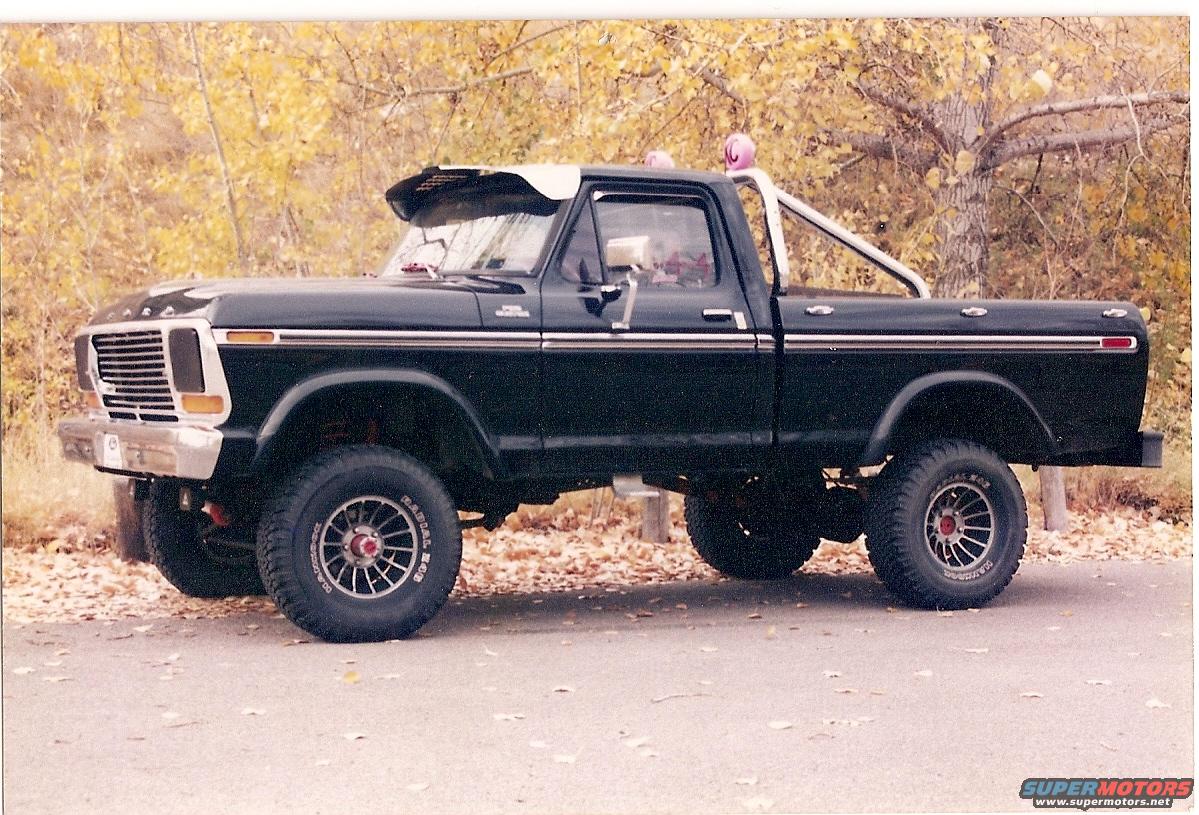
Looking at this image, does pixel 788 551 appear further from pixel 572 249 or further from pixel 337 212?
pixel 337 212

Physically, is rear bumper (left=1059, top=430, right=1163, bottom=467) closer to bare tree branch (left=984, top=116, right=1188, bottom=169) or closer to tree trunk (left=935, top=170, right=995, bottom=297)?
bare tree branch (left=984, top=116, right=1188, bottom=169)

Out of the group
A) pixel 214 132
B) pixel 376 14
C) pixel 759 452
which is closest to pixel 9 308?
pixel 214 132

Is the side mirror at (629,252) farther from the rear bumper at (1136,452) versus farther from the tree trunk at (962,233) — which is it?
the tree trunk at (962,233)

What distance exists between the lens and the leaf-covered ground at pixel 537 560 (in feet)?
29.6

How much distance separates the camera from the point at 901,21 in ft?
35.4

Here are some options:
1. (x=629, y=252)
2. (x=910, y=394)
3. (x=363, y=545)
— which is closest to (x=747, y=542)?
(x=910, y=394)

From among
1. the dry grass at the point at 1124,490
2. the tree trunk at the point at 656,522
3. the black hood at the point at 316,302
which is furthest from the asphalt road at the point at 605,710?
the dry grass at the point at 1124,490

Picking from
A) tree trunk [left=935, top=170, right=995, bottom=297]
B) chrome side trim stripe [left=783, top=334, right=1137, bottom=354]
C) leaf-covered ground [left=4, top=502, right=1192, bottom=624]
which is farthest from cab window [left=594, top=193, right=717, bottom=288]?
tree trunk [left=935, top=170, right=995, bottom=297]

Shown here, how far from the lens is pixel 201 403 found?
723cm

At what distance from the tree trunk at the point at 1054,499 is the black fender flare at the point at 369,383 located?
5.94m

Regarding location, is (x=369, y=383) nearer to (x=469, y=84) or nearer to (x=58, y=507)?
(x=58, y=507)

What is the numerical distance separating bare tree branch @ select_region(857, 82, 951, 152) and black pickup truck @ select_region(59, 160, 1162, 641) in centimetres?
277

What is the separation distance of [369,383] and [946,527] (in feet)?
11.0

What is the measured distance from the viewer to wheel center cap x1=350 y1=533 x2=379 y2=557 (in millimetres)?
7484
